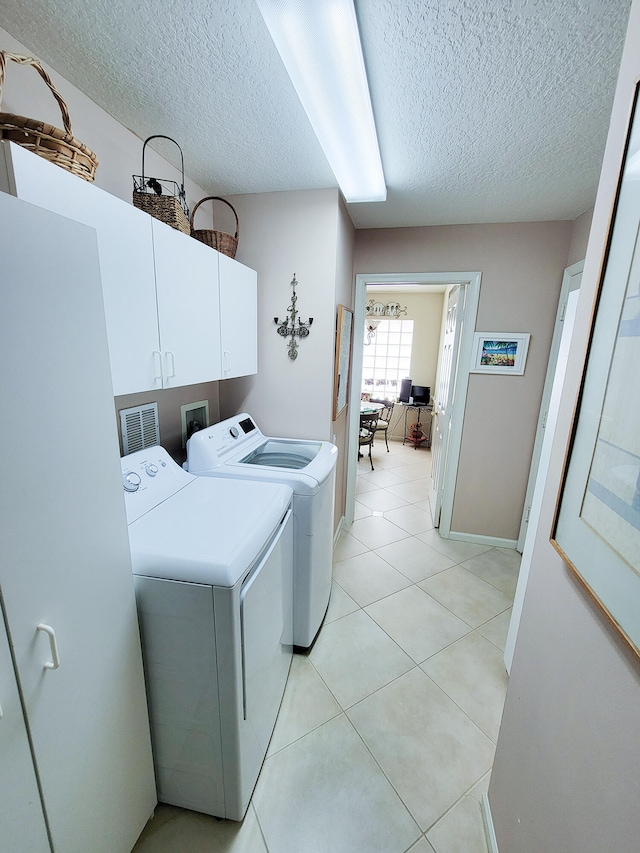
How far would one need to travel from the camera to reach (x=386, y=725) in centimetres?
150

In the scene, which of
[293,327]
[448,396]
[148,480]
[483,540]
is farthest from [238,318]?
[483,540]

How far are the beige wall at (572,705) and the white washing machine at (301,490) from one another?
0.91 metres

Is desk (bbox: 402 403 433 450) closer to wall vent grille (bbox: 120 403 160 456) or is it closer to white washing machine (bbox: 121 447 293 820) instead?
wall vent grille (bbox: 120 403 160 456)

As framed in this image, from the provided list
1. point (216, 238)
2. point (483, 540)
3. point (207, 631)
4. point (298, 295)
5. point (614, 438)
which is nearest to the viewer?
point (614, 438)

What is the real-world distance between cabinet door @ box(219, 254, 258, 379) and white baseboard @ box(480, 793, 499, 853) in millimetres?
2045

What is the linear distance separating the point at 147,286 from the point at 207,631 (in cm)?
118

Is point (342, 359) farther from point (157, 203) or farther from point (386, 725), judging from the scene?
point (386, 725)

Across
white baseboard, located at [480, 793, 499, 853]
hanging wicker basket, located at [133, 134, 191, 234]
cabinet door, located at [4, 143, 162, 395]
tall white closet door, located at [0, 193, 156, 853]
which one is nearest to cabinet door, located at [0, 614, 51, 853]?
tall white closet door, located at [0, 193, 156, 853]

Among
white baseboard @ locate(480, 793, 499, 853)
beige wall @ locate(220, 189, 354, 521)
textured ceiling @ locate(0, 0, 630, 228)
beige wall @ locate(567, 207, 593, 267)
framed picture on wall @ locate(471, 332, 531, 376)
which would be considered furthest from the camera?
framed picture on wall @ locate(471, 332, 531, 376)

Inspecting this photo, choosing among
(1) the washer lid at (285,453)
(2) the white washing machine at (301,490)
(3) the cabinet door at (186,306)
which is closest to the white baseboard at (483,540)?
(2) the white washing machine at (301,490)

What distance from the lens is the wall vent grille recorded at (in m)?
1.54

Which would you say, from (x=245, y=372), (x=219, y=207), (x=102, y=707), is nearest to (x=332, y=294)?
(x=245, y=372)

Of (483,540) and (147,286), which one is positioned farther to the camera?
(483,540)

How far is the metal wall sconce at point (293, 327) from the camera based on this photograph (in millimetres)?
2164
